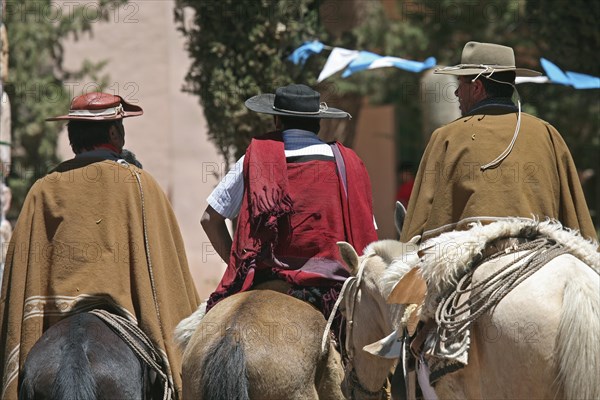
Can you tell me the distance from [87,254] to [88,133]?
70 cm

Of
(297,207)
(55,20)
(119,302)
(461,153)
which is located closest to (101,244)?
(119,302)

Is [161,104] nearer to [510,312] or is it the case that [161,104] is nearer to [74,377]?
[74,377]

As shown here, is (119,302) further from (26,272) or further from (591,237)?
(591,237)

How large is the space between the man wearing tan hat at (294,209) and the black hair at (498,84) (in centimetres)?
87

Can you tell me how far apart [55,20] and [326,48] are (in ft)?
15.7

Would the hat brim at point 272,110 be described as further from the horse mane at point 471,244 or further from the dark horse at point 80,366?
the dark horse at point 80,366

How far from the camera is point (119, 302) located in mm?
5680

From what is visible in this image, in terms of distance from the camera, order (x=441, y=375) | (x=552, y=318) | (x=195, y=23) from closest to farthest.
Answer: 1. (x=552, y=318)
2. (x=441, y=375)
3. (x=195, y=23)

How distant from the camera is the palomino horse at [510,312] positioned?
4.29m

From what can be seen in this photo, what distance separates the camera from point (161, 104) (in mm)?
14234

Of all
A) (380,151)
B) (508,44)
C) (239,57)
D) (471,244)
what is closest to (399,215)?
(471,244)

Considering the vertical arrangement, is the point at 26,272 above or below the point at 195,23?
below

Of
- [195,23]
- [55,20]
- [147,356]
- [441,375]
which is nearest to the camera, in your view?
[441,375]

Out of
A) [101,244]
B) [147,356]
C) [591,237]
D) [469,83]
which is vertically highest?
[469,83]
